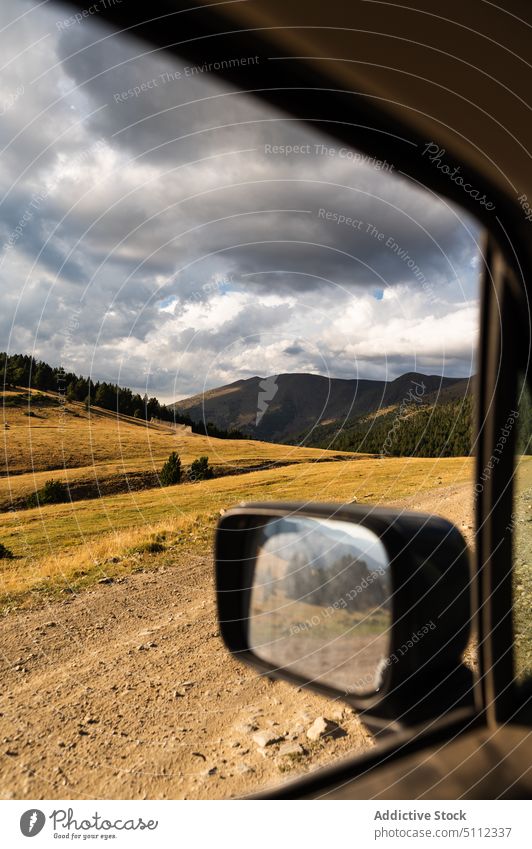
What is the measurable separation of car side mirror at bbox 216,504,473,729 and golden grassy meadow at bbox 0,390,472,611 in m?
0.65

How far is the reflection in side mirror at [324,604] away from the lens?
1708 mm

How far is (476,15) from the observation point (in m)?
1.61

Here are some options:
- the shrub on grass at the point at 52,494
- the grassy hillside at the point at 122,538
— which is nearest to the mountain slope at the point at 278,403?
the grassy hillside at the point at 122,538

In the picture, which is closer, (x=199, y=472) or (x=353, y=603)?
(x=353, y=603)

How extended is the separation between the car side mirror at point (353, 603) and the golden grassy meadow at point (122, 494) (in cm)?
65

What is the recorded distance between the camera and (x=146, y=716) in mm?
2738

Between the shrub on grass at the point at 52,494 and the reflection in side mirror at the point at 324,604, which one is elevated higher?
the reflection in side mirror at the point at 324,604

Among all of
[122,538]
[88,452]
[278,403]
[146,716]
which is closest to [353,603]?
[146,716]

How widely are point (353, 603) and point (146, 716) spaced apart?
61.2 inches

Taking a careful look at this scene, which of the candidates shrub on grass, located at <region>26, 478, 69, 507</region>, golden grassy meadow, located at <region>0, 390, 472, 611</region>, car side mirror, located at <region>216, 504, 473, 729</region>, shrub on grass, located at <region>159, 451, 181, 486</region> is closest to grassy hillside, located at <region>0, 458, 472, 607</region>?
golden grassy meadow, located at <region>0, 390, 472, 611</region>

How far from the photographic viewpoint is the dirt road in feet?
6.72

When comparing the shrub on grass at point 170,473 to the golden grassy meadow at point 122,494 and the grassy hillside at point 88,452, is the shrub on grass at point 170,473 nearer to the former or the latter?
the golden grassy meadow at point 122,494

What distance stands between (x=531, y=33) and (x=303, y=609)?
193 cm

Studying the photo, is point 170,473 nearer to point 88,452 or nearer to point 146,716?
point 88,452
